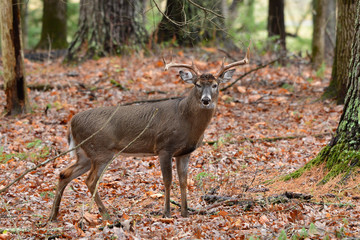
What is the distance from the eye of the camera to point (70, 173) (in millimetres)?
6297

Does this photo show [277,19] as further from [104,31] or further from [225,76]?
[225,76]

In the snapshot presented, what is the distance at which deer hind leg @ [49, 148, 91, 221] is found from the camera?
19.8ft

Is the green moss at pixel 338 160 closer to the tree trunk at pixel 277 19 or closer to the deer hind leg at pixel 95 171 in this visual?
the deer hind leg at pixel 95 171

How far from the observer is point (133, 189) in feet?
24.1

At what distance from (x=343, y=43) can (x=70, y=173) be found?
24.1 feet

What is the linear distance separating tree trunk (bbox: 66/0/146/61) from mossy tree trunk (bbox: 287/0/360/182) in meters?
9.88

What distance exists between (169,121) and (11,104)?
5.82 meters

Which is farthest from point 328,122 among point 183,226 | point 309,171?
point 183,226

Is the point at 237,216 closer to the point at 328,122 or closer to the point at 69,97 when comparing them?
the point at 328,122

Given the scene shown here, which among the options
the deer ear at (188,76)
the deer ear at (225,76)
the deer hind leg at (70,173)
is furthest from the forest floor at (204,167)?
the deer ear at (188,76)

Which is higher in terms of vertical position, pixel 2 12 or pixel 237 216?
pixel 2 12

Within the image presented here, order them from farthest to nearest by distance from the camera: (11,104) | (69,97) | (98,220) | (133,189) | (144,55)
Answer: (144,55)
(69,97)
(11,104)
(133,189)
(98,220)

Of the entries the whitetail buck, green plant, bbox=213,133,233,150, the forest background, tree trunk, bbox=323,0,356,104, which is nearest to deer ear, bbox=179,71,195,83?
the whitetail buck

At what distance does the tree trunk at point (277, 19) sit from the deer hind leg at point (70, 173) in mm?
10802
